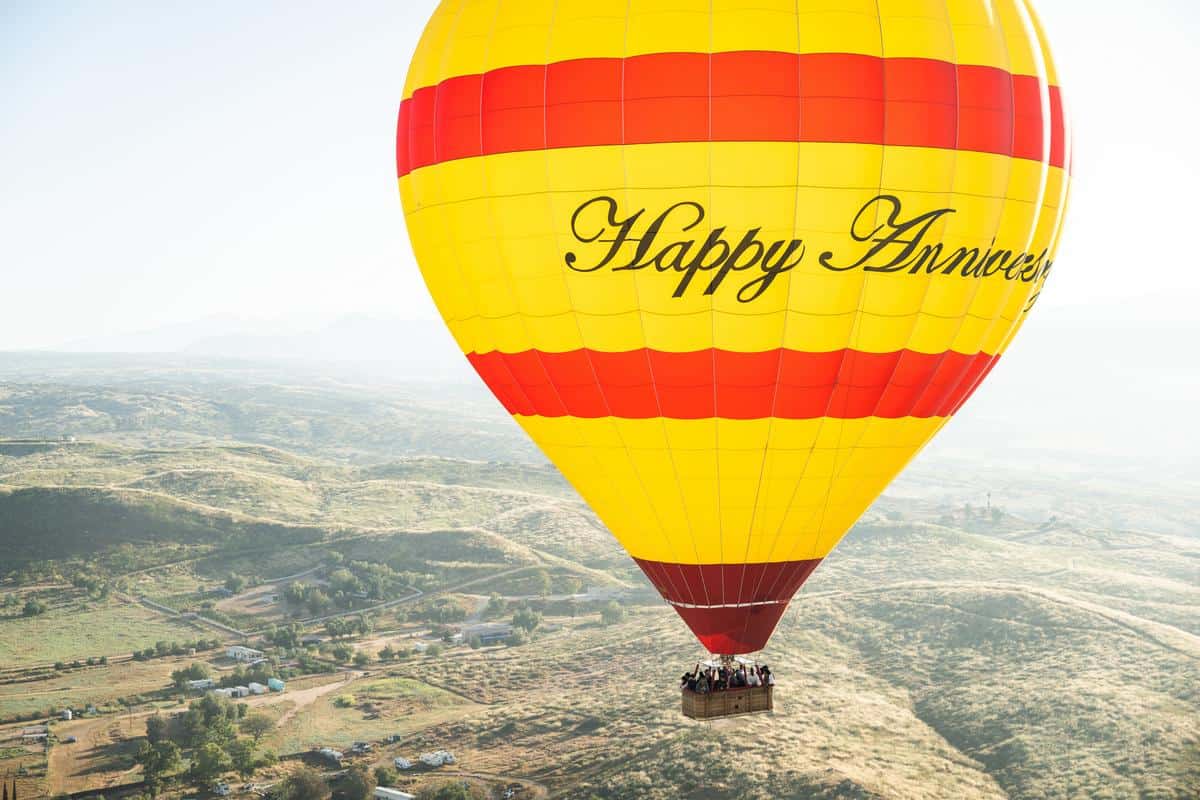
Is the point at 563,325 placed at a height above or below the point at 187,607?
above

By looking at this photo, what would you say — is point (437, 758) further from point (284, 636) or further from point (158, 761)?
point (284, 636)

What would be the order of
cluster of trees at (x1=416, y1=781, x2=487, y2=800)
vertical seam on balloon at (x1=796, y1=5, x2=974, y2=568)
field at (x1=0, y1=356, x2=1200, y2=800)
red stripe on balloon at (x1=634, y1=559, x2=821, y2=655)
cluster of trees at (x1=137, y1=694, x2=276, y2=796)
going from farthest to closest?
cluster of trees at (x1=137, y1=694, x2=276, y2=796) → field at (x1=0, y1=356, x2=1200, y2=800) → cluster of trees at (x1=416, y1=781, x2=487, y2=800) → red stripe on balloon at (x1=634, y1=559, x2=821, y2=655) → vertical seam on balloon at (x1=796, y1=5, x2=974, y2=568)

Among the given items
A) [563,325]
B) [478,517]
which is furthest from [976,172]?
[478,517]

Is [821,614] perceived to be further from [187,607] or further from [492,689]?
[187,607]

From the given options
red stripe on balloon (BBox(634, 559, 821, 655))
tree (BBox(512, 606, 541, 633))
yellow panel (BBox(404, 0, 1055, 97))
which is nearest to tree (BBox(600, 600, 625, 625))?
tree (BBox(512, 606, 541, 633))

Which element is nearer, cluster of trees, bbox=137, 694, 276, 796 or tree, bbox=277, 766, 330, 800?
tree, bbox=277, 766, 330, 800

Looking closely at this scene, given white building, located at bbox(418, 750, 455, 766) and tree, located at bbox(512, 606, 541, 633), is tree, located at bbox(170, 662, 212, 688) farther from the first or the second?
white building, located at bbox(418, 750, 455, 766)

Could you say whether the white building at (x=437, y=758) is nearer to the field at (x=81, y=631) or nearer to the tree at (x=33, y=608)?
the field at (x=81, y=631)

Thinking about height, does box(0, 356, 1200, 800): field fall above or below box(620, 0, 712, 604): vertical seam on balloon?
below

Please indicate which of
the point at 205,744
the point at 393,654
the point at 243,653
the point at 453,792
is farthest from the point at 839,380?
the point at 243,653
